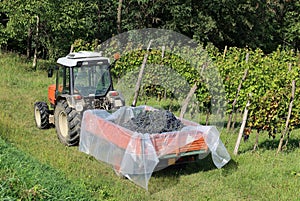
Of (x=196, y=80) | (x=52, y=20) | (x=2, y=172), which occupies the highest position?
(x=52, y=20)

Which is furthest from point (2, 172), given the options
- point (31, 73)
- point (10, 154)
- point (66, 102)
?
point (31, 73)

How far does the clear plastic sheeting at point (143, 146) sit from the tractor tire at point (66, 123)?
0.55 metres

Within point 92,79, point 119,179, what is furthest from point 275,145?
point 92,79

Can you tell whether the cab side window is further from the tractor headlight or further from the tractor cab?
the tractor headlight

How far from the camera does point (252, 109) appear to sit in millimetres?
7738

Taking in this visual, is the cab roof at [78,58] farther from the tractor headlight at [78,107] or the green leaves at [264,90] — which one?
the green leaves at [264,90]

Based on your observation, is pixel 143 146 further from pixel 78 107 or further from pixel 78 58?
pixel 78 58

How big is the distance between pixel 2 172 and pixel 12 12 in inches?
444

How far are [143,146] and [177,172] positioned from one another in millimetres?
1140

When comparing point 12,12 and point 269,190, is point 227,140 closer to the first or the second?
point 269,190

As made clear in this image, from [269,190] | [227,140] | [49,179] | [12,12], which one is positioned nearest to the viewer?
[49,179]

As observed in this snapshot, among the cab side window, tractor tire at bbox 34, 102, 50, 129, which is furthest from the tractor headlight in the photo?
tractor tire at bbox 34, 102, 50, 129

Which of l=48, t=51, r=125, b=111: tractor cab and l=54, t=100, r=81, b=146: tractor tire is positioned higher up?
l=48, t=51, r=125, b=111: tractor cab

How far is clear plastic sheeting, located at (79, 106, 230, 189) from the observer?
18.9 ft
